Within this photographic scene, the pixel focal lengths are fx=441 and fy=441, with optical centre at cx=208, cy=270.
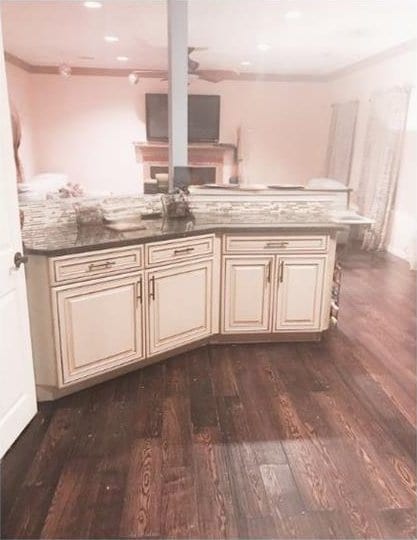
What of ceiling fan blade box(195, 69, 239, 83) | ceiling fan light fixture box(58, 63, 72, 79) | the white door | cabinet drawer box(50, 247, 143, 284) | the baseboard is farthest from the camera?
ceiling fan blade box(195, 69, 239, 83)

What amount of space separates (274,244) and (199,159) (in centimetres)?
Answer: 536

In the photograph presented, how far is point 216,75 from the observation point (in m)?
7.59

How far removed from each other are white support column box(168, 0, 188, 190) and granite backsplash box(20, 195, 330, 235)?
0.37 meters

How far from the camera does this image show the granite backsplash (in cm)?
263

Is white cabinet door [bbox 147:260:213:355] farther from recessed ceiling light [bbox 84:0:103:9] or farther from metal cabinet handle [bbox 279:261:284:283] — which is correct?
recessed ceiling light [bbox 84:0:103:9]

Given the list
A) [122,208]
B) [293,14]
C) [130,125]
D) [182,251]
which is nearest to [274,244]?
[182,251]

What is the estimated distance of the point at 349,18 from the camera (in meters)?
4.30

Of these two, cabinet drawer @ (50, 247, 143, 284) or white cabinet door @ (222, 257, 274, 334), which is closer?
cabinet drawer @ (50, 247, 143, 284)

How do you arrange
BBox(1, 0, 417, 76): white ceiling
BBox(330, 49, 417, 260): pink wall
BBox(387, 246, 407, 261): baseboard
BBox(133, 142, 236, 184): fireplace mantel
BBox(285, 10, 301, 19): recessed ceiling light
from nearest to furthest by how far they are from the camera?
1. BBox(1, 0, 417, 76): white ceiling
2. BBox(285, 10, 301, 19): recessed ceiling light
3. BBox(330, 49, 417, 260): pink wall
4. BBox(387, 246, 407, 261): baseboard
5. BBox(133, 142, 236, 184): fireplace mantel

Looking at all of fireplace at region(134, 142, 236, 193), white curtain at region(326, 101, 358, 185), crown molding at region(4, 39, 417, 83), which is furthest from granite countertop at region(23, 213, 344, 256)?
fireplace at region(134, 142, 236, 193)

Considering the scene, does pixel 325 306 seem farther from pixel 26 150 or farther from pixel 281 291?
pixel 26 150

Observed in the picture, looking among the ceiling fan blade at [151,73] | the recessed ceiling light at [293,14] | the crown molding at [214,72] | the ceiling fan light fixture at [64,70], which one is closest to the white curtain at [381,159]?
the crown molding at [214,72]

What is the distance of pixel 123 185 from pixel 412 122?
4822 mm

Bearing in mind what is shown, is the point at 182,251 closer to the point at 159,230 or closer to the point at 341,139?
the point at 159,230
